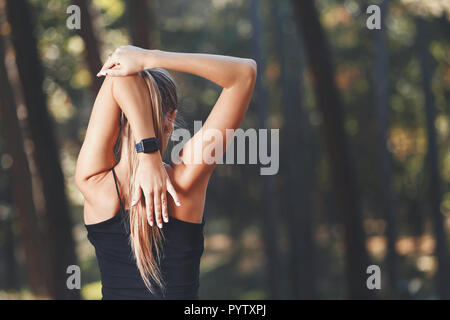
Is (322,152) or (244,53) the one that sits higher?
(244,53)

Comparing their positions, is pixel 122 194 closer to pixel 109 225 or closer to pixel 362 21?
pixel 109 225

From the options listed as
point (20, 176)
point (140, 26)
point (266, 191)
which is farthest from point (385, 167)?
point (20, 176)

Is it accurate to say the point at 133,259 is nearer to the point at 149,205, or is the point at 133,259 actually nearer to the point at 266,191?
the point at 149,205

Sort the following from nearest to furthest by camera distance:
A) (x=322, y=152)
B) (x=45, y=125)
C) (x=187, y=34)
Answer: (x=45, y=125) < (x=187, y=34) < (x=322, y=152)

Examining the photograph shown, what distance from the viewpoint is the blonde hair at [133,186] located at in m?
2.38

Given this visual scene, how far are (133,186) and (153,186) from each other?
107 mm

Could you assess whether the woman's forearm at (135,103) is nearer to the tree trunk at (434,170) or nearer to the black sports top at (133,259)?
the black sports top at (133,259)

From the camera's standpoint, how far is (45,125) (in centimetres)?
961

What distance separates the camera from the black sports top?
2422 millimetres

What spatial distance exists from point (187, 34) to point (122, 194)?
26017 millimetres

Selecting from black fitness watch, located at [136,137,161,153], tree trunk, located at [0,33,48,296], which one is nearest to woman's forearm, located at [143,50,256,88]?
black fitness watch, located at [136,137,161,153]

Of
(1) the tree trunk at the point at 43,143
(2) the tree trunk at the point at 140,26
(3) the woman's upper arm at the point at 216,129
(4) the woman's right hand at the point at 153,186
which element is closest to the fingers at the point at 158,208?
(4) the woman's right hand at the point at 153,186

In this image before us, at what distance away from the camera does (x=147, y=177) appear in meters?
2.37
